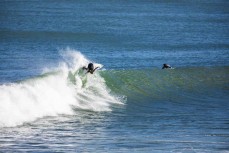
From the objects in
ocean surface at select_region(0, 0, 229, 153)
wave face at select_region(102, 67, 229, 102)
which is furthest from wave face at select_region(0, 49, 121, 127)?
wave face at select_region(102, 67, 229, 102)

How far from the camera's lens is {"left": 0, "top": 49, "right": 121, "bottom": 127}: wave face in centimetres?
2288

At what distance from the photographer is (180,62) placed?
46.0 m

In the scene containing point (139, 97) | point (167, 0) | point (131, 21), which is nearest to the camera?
point (139, 97)

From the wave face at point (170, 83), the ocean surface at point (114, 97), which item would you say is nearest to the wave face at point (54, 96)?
the ocean surface at point (114, 97)

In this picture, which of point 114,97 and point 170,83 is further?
point 170,83

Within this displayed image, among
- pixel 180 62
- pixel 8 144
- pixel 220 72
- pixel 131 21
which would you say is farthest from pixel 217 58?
pixel 131 21

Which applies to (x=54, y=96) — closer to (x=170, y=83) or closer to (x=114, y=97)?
(x=114, y=97)

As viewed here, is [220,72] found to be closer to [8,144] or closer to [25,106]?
[25,106]

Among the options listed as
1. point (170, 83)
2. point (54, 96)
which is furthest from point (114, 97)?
point (170, 83)

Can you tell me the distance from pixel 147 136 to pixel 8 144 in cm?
428

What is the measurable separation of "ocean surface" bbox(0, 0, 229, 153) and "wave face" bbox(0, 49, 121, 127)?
0.04 metres

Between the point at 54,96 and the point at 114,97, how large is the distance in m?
3.94

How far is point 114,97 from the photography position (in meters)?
29.2

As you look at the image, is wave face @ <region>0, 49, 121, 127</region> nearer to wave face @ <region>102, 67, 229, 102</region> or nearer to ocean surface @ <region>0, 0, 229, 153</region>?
ocean surface @ <region>0, 0, 229, 153</region>
